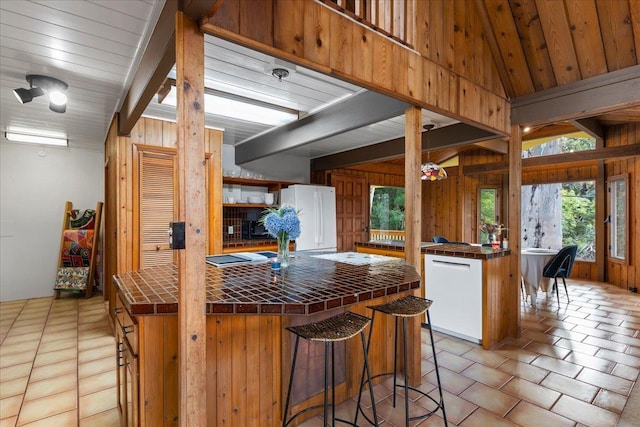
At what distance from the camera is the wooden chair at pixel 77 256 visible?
501cm

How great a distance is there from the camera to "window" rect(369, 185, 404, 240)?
25.1 ft

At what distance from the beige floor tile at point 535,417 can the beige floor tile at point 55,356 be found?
369 centimetres

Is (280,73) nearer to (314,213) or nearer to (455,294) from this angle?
(455,294)

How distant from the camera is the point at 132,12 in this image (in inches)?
74.2

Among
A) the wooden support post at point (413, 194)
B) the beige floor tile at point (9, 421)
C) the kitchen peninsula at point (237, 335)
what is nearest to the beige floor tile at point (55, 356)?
the beige floor tile at point (9, 421)

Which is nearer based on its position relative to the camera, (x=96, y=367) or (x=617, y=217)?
(x=96, y=367)

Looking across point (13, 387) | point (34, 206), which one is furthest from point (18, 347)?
point (34, 206)

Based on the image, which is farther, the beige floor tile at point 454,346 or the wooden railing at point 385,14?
the beige floor tile at point 454,346

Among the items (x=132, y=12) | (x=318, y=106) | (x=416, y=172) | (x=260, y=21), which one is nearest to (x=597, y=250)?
(x=416, y=172)

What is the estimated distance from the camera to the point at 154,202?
3.73 metres

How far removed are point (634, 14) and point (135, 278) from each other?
4.17 meters

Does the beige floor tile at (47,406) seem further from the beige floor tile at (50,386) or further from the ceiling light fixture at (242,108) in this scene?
the ceiling light fixture at (242,108)

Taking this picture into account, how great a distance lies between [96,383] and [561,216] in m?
9.03

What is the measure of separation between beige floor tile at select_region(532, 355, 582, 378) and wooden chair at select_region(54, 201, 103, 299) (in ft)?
20.1
